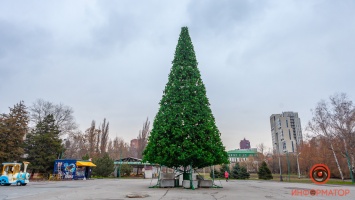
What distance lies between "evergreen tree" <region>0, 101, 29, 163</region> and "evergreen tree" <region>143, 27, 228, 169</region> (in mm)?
28133

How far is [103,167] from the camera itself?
50656 mm

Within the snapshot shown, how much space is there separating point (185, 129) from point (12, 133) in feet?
105

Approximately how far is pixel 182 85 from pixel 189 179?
7261 mm

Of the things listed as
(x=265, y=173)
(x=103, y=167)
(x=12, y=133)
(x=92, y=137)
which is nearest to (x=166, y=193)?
(x=12, y=133)

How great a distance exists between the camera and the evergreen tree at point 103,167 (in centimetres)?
5067

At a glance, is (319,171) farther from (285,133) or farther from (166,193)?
(285,133)

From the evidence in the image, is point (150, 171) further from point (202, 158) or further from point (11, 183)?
point (202, 158)

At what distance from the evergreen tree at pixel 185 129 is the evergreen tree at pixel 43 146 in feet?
102

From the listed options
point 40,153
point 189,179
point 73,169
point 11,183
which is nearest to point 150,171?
point 73,169

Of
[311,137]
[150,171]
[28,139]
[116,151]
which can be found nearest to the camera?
[311,137]

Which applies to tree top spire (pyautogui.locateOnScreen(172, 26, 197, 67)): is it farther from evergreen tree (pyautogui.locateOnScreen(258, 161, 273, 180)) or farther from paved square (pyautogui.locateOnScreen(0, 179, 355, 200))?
evergreen tree (pyautogui.locateOnScreen(258, 161, 273, 180))

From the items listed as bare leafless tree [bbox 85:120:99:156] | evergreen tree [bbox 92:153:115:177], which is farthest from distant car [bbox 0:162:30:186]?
bare leafless tree [bbox 85:120:99:156]

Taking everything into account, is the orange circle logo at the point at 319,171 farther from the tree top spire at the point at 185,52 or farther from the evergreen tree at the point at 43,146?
the evergreen tree at the point at 43,146

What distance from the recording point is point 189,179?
60.1 feet
